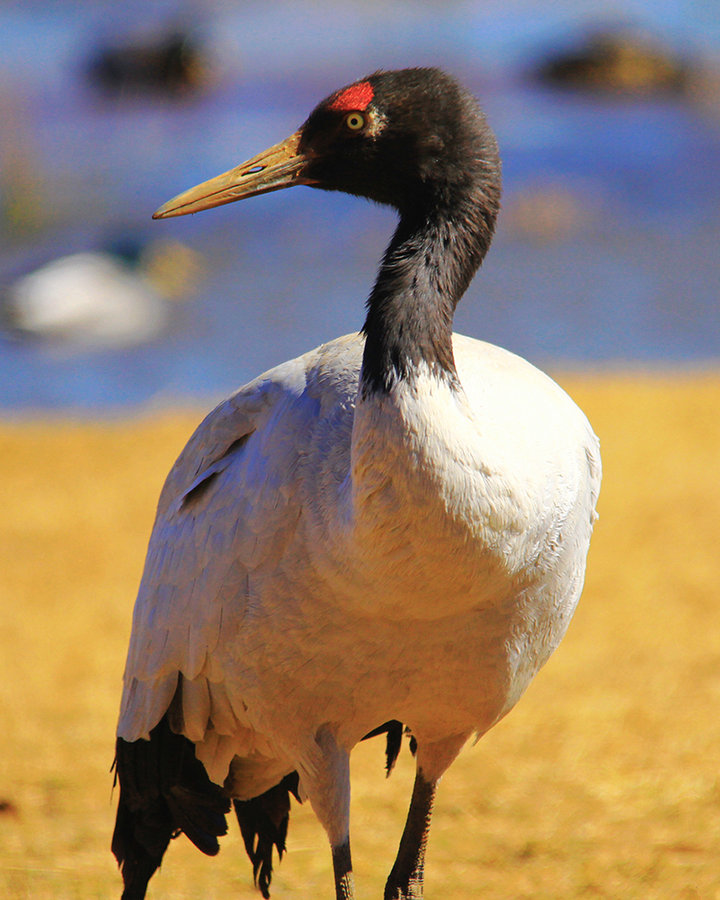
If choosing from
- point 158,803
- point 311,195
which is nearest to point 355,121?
point 158,803

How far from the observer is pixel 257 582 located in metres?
2.58

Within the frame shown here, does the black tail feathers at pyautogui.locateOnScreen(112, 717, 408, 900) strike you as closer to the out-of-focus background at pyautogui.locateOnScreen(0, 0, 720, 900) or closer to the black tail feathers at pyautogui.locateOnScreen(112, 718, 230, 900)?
the black tail feathers at pyautogui.locateOnScreen(112, 718, 230, 900)

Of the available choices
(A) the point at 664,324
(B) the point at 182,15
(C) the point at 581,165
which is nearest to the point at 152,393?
(A) the point at 664,324

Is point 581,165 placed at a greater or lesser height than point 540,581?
greater

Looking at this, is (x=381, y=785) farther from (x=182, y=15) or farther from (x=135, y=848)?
(x=182, y=15)

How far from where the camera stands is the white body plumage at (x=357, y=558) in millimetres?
2213

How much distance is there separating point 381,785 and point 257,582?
1867mm

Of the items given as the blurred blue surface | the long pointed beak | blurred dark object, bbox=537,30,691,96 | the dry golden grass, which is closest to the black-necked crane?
the long pointed beak

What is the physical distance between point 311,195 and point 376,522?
12.8 metres

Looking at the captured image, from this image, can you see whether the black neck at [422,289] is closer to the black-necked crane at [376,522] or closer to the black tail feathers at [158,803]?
the black-necked crane at [376,522]

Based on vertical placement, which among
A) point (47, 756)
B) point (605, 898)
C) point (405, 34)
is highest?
point (405, 34)

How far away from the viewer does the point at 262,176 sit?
2570 millimetres

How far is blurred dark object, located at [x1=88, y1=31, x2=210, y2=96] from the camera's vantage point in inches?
736

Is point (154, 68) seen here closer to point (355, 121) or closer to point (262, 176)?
point (262, 176)
